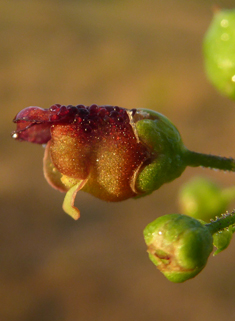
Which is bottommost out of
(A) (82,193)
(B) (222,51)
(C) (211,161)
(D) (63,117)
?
(A) (82,193)

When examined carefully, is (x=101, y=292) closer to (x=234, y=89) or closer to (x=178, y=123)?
(x=178, y=123)

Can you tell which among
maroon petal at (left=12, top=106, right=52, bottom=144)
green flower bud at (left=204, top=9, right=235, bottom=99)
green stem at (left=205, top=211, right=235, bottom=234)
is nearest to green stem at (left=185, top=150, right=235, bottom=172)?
green stem at (left=205, top=211, right=235, bottom=234)

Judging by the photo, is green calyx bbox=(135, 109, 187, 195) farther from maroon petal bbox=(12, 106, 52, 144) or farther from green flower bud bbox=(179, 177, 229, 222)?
green flower bud bbox=(179, 177, 229, 222)

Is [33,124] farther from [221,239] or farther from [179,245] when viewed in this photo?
[221,239]

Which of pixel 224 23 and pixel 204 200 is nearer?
pixel 224 23

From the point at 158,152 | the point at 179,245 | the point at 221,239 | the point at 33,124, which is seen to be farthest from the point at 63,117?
the point at 221,239

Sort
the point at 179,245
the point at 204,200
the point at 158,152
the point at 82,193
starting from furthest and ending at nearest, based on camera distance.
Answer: the point at 82,193, the point at 204,200, the point at 158,152, the point at 179,245

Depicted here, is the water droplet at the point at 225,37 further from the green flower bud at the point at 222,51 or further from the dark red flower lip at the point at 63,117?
the dark red flower lip at the point at 63,117
